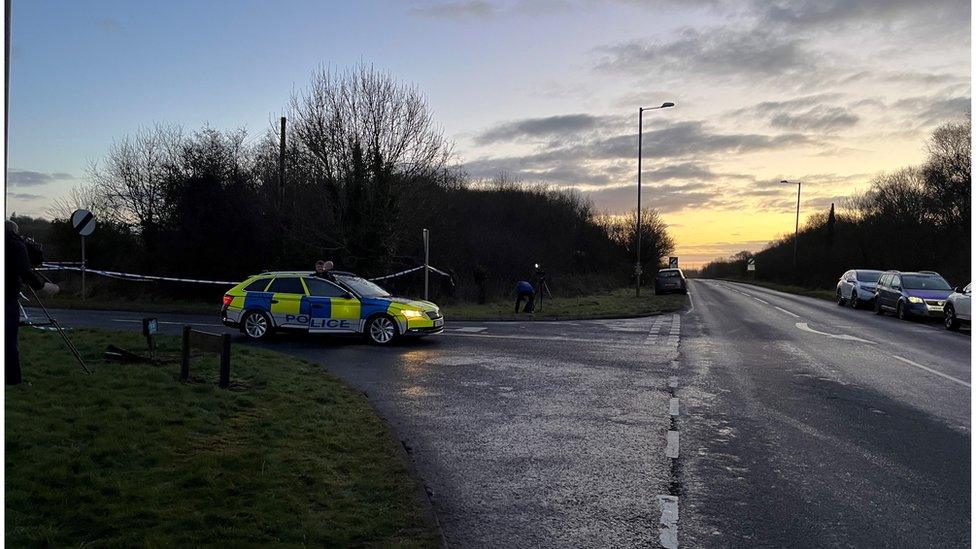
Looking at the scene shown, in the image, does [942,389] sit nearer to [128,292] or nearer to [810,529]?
[810,529]

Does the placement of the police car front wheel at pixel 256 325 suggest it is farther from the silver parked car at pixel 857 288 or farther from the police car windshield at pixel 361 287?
the silver parked car at pixel 857 288

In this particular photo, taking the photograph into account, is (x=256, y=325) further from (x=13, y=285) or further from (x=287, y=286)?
(x=13, y=285)

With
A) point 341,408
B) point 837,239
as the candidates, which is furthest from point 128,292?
point 837,239

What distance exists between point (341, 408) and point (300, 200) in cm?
2073

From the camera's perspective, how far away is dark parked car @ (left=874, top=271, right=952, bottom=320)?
22.9 metres

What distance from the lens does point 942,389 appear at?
9.89 meters

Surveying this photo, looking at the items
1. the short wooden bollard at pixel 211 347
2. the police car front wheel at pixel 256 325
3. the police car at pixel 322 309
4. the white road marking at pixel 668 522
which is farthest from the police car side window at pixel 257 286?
the white road marking at pixel 668 522

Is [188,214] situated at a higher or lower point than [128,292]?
higher

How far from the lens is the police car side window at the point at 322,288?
1502 cm

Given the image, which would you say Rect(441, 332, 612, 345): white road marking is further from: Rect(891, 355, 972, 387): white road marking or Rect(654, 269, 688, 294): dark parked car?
Rect(654, 269, 688, 294): dark parked car

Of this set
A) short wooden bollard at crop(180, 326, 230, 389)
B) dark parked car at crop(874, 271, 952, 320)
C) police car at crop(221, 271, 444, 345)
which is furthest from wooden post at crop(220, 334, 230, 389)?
dark parked car at crop(874, 271, 952, 320)

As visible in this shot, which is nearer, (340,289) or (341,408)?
(341,408)

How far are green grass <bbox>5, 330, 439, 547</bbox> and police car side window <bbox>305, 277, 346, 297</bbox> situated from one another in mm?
6091

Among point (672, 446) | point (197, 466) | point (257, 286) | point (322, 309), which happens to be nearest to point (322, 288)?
point (322, 309)
